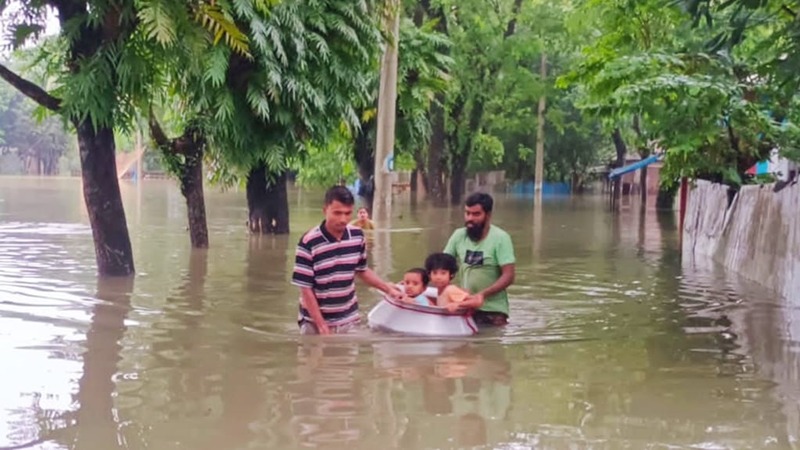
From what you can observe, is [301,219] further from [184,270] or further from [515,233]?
[184,270]

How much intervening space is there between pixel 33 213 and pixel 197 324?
21.9 metres

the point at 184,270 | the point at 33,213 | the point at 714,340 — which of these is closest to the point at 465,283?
the point at 714,340

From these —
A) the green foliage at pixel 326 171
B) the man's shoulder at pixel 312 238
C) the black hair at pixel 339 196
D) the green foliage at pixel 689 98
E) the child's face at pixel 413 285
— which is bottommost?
the child's face at pixel 413 285

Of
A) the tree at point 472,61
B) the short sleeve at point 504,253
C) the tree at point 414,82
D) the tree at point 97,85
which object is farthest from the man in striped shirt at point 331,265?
the tree at point 472,61

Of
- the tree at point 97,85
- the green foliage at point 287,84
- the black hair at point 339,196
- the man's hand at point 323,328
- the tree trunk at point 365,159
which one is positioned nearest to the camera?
the black hair at point 339,196

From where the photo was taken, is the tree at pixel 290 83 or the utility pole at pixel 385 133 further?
the utility pole at pixel 385 133

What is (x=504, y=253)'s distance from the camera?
28.2 feet

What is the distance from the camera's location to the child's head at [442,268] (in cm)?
869

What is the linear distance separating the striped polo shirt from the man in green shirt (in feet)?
3.96

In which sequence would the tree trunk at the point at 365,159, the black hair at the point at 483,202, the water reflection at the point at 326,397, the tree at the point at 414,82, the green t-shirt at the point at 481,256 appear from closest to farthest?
the water reflection at the point at 326,397, the black hair at the point at 483,202, the green t-shirt at the point at 481,256, the tree at the point at 414,82, the tree trunk at the point at 365,159

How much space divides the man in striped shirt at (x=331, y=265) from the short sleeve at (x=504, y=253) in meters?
1.25

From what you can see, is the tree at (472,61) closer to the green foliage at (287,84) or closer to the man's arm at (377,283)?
the green foliage at (287,84)

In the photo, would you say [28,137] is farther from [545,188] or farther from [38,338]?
[38,338]

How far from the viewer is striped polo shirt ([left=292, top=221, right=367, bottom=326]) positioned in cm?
757
